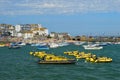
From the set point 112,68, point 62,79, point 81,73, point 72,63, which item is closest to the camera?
point 62,79

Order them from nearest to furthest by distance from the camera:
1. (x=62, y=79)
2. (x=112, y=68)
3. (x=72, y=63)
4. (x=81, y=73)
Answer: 1. (x=62, y=79)
2. (x=81, y=73)
3. (x=112, y=68)
4. (x=72, y=63)

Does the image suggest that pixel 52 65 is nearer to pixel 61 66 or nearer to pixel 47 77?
pixel 61 66

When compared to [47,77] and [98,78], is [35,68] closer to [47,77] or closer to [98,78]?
[47,77]

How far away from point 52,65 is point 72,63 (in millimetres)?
4046

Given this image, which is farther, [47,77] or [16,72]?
[16,72]

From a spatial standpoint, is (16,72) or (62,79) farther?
(16,72)

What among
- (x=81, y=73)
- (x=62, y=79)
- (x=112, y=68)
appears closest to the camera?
(x=62, y=79)

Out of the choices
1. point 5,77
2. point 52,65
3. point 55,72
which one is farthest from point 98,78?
point 52,65

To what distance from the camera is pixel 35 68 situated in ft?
220

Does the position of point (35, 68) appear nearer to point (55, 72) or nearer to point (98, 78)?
point (55, 72)

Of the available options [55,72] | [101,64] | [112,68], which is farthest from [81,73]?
[101,64]

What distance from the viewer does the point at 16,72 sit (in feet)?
201

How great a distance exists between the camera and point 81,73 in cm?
6031

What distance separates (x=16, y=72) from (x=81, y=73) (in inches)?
419
